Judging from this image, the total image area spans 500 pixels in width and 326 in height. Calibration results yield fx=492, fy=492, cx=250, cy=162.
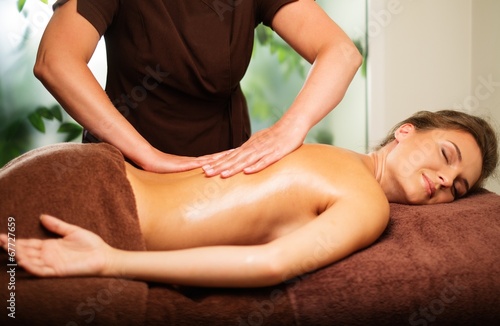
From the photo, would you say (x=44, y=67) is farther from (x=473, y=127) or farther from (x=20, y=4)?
(x=20, y=4)

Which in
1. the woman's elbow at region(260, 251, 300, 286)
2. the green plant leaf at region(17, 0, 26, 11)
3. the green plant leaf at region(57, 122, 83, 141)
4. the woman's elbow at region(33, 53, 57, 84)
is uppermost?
the green plant leaf at region(17, 0, 26, 11)

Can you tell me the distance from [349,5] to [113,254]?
6.86ft

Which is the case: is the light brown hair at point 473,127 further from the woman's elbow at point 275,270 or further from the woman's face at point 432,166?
the woman's elbow at point 275,270

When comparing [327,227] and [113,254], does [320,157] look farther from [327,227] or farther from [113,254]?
[113,254]

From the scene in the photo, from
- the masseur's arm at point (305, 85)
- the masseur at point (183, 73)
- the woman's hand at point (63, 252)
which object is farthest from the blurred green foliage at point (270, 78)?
the woman's hand at point (63, 252)

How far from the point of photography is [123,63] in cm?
145

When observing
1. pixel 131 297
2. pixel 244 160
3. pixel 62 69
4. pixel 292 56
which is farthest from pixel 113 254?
pixel 292 56

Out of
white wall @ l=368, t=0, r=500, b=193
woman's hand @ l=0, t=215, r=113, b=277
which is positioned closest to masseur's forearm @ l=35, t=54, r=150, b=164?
woman's hand @ l=0, t=215, r=113, b=277

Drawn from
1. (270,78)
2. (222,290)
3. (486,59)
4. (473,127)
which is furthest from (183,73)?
(486,59)

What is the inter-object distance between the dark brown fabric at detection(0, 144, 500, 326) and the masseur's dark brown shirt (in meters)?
0.41

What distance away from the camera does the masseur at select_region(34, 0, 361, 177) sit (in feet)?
4.02

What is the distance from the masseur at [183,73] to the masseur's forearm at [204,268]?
12.4 inches

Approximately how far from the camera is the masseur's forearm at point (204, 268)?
91 centimetres

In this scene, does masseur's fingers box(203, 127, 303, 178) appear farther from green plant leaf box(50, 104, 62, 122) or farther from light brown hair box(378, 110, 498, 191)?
green plant leaf box(50, 104, 62, 122)
